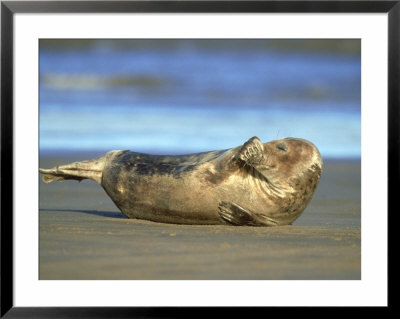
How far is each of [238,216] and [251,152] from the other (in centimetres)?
66

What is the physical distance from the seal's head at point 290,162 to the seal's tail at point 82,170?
1833mm

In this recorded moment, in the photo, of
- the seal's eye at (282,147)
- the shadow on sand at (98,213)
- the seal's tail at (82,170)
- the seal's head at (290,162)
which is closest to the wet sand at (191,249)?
the shadow on sand at (98,213)

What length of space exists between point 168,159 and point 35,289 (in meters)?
2.94

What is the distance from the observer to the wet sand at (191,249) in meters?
6.29

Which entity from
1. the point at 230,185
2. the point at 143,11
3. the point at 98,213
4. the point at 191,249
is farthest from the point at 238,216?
the point at 143,11

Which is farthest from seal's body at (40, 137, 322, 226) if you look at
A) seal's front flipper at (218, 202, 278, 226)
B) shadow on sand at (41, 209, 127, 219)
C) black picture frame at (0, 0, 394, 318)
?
black picture frame at (0, 0, 394, 318)


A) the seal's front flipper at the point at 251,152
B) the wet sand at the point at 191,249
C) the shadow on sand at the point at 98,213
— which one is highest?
the seal's front flipper at the point at 251,152

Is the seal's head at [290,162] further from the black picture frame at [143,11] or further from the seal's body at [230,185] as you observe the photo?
the black picture frame at [143,11]

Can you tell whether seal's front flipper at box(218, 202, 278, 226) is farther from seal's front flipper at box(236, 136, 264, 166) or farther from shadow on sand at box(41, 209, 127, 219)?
shadow on sand at box(41, 209, 127, 219)

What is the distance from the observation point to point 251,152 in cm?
804

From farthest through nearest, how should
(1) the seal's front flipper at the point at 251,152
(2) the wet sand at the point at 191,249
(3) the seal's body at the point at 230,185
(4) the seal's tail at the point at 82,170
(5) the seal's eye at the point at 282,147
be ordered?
(4) the seal's tail at the point at 82,170
(5) the seal's eye at the point at 282,147
(3) the seal's body at the point at 230,185
(1) the seal's front flipper at the point at 251,152
(2) the wet sand at the point at 191,249

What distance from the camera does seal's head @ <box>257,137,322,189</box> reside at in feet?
27.2

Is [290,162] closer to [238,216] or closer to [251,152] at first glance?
[251,152]

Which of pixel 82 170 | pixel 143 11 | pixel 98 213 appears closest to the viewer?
pixel 143 11
